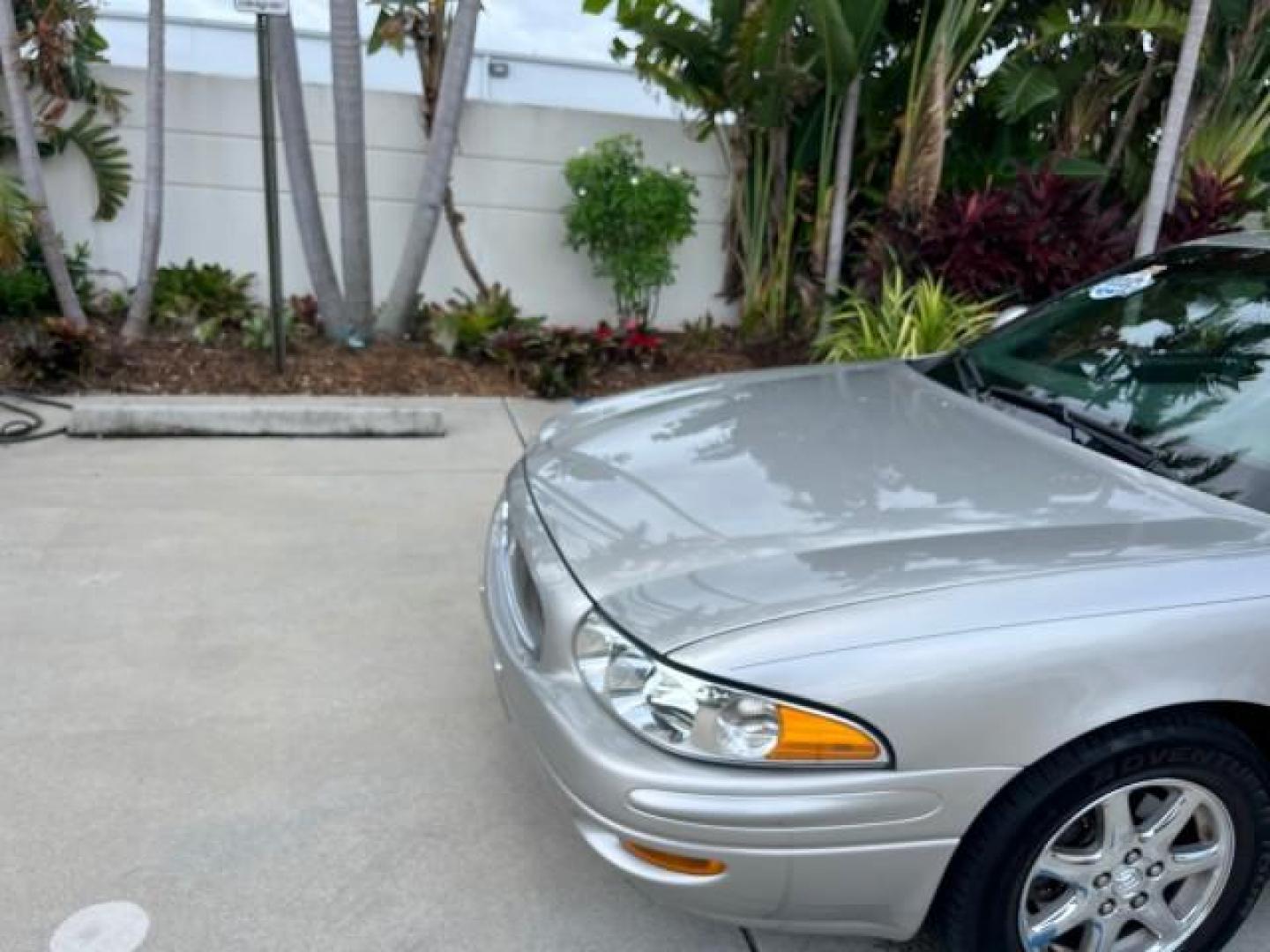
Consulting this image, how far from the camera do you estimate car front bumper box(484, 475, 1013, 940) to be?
1.73 metres

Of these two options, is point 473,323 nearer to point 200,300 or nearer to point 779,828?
point 200,300

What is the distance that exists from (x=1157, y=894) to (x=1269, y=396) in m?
1.29

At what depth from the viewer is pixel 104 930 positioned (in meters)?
2.11

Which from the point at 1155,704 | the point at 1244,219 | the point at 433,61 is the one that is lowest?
the point at 1155,704

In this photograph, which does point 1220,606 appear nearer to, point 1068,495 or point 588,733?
point 1068,495

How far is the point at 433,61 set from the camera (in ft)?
23.2

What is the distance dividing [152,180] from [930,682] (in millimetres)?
6360

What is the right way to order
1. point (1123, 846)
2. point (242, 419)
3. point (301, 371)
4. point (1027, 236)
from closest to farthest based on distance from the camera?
1. point (1123, 846)
2. point (242, 419)
3. point (1027, 236)
4. point (301, 371)

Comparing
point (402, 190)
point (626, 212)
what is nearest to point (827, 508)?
point (626, 212)

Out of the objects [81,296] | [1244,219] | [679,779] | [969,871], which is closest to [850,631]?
[679,779]

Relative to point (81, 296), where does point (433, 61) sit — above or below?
above

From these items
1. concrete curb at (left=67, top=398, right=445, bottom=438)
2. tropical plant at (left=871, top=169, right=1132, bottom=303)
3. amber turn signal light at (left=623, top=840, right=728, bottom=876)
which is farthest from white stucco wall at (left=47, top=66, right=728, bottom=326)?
amber turn signal light at (left=623, top=840, right=728, bottom=876)

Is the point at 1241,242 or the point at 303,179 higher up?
the point at 303,179

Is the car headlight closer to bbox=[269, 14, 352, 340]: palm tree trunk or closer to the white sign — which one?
the white sign
